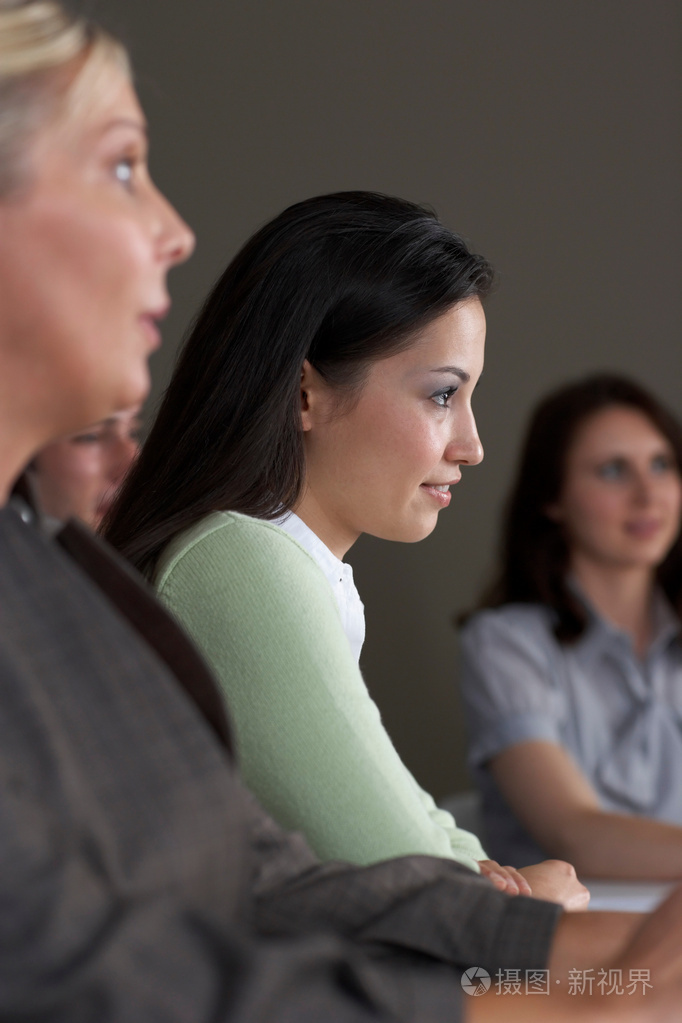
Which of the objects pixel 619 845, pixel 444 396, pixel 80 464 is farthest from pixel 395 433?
pixel 619 845

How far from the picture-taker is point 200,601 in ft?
3.02

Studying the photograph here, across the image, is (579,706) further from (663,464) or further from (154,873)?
(154,873)

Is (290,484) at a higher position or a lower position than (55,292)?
lower

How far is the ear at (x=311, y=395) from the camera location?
3.83 feet

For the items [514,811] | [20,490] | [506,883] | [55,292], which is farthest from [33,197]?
[514,811]

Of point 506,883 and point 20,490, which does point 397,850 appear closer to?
point 506,883

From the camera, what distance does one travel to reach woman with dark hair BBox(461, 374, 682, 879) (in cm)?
202

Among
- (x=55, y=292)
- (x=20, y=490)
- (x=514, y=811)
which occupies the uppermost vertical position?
(x=55, y=292)

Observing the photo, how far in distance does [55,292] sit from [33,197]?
0.19 ft

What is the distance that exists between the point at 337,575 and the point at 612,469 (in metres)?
1.35

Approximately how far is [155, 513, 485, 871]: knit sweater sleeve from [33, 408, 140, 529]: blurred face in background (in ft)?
0.41

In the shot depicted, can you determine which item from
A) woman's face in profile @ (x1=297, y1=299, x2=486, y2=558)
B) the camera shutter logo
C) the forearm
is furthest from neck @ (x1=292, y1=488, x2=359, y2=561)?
the forearm

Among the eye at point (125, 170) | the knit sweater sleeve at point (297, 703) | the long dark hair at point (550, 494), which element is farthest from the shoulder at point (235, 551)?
the long dark hair at point (550, 494)

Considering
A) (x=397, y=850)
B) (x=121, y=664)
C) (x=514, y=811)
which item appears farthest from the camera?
(x=514, y=811)
